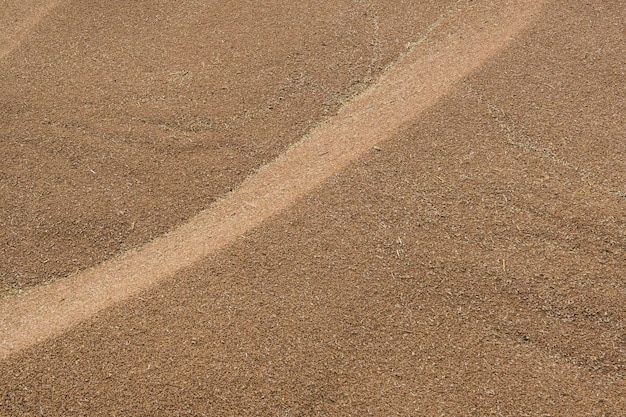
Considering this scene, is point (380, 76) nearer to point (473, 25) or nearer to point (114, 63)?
point (473, 25)

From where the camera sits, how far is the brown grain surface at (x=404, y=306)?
1.85 m

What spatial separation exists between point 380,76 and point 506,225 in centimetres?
96

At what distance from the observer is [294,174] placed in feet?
8.04

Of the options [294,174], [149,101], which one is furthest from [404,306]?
[149,101]

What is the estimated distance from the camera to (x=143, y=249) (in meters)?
2.32

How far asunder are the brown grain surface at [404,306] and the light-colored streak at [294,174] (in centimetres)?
7

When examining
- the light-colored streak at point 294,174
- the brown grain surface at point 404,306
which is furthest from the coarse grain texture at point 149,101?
the brown grain surface at point 404,306

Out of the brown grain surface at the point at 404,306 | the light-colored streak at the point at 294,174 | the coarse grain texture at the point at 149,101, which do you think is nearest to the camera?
the brown grain surface at the point at 404,306

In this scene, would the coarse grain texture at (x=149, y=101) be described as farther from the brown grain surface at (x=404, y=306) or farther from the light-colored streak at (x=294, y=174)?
the brown grain surface at (x=404, y=306)

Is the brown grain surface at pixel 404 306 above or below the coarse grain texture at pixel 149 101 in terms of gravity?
below

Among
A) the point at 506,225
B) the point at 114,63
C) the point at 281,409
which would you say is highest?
Answer: the point at 114,63

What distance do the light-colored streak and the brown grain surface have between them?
0.23ft

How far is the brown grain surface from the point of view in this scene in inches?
72.7

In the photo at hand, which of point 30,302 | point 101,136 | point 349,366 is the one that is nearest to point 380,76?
point 101,136
